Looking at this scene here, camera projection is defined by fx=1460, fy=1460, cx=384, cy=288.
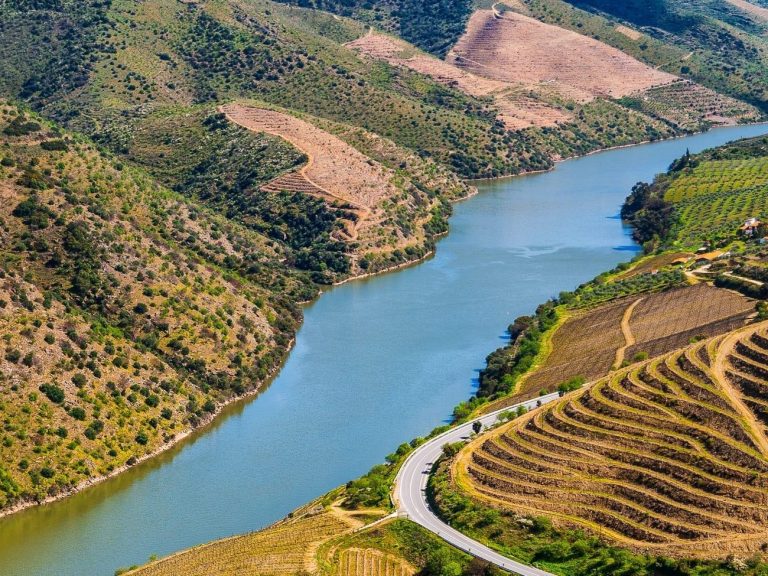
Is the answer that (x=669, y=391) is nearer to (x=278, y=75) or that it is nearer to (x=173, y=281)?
(x=173, y=281)

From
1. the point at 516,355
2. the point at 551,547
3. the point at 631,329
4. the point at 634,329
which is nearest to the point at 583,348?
the point at 631,329

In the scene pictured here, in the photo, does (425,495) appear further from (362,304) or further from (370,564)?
(362,304)

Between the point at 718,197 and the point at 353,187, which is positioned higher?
the point at 718,197

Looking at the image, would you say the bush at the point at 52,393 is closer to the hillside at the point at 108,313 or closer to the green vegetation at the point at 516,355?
the hillside at the point at 108,313

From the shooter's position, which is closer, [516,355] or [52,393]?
[52,393]

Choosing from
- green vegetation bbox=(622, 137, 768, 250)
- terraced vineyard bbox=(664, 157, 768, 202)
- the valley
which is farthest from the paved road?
terraced vineyard bbox=(664, 157, 768, 202)

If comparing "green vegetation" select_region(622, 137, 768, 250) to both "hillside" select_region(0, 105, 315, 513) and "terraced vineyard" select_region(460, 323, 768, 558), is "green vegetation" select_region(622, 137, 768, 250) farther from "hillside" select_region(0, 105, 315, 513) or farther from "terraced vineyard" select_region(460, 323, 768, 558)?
"terraced vineyard" select_region(460, 323, 768, 558)

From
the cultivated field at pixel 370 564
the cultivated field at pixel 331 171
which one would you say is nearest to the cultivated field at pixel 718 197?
the cultivated field at pixel 331 171

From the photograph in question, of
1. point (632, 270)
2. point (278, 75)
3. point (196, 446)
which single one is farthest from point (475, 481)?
point (278, 75)
